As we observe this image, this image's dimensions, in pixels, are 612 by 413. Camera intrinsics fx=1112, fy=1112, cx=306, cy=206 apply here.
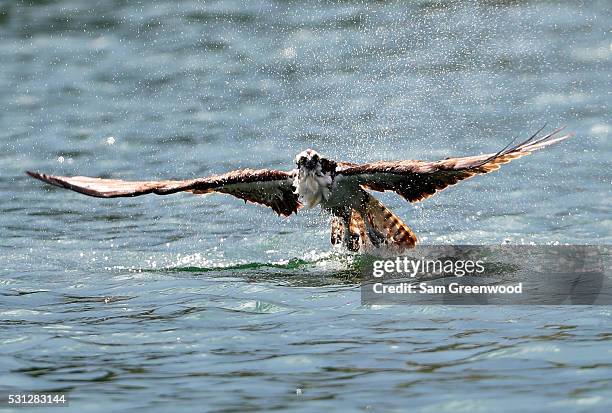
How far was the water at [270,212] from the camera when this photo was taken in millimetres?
6605

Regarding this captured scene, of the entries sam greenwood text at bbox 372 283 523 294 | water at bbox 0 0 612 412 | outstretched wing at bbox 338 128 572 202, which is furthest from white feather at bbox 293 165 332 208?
sam greenwood text at bbox 372 283 523 294

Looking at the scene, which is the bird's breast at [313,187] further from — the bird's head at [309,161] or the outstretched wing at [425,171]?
the outstretched wing at [425,171]

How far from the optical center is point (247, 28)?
19703 mm

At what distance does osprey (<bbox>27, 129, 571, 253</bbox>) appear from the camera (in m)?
8.85

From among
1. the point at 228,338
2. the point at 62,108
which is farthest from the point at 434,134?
the point at 228,338

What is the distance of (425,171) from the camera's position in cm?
884

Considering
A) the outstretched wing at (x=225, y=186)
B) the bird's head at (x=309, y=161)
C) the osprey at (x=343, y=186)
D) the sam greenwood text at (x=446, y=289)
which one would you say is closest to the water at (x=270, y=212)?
the sam greenwood text at (x=446, y=289)

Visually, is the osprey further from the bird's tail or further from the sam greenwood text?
the sam greenwood text

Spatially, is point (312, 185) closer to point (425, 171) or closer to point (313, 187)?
point (313, 187)

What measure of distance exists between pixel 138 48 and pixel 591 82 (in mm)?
7644

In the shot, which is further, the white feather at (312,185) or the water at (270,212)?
the white feather at (312,185)

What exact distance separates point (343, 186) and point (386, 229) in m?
0.74

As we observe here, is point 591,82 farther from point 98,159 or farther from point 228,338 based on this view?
point 228,338

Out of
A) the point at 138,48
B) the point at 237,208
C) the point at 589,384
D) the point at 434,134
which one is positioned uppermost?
the point at 138,48
